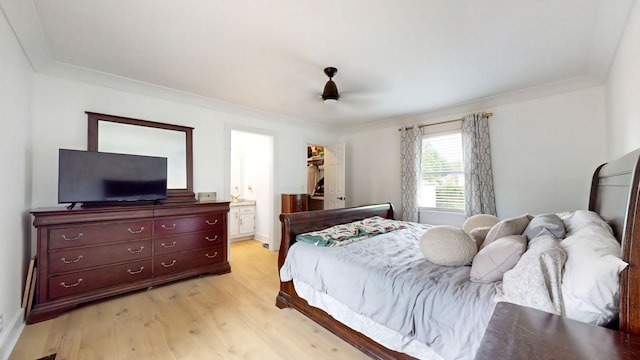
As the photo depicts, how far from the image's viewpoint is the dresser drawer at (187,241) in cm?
300

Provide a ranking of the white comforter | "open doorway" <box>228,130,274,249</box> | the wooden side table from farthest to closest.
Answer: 1. "open doorway" <box>228,130,274,249</box>
2. the white comforter
3. the wooden side table

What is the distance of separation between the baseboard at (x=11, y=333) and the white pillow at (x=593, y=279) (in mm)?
3330

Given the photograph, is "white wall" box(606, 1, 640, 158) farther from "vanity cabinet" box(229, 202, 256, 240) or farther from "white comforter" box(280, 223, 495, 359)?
"vanity cabinet" box(229, 202, 256, 240)

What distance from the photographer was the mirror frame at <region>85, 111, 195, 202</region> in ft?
9.46

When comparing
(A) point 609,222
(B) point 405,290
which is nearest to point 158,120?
(B) point 405,290

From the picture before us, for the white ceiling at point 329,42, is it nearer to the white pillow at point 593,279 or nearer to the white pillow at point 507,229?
the white pillow at point 507,229

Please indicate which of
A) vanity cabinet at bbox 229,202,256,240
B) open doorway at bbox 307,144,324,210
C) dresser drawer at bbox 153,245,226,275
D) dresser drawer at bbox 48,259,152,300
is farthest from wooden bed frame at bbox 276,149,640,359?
vanity cabinet at bbox 229,202,256,240

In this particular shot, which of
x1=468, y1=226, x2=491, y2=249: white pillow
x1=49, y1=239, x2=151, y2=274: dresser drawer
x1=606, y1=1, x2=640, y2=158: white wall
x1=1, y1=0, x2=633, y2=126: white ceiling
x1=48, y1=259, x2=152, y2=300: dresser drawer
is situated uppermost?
x1=1, y1=0, x2=633, y2=126: white ceiling

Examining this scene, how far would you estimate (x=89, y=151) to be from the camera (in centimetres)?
274

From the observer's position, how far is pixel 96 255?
2.59 m

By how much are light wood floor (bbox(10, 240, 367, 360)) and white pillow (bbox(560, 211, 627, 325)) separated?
1355 millimetres

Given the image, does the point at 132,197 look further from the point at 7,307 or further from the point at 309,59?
the point at 309,59

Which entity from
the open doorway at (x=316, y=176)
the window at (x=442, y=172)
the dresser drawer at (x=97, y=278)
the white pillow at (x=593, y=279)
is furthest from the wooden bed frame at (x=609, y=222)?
the open doorway at (x=316, y=176)

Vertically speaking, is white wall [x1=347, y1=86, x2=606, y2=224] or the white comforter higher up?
white wall [x1=347, y1=86, x2=606, y2=224]
